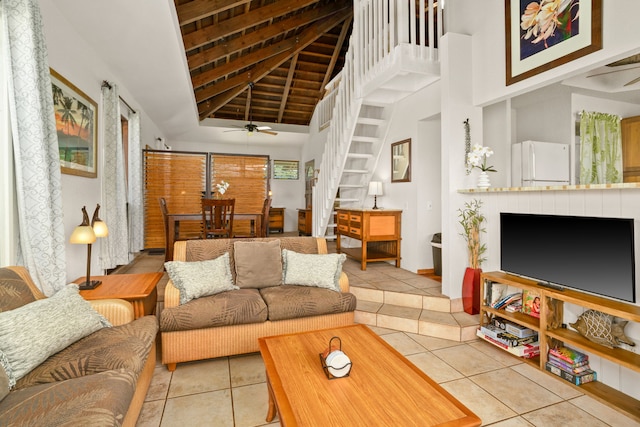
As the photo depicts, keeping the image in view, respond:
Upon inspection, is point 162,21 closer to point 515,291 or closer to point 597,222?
point 597,222

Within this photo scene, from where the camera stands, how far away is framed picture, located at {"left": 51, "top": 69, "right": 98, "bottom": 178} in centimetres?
281

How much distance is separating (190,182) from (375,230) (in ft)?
10.8

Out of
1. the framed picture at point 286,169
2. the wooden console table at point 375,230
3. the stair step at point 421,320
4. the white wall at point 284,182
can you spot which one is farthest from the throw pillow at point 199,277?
the framed picture at point 286,169

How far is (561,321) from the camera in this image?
101 inches

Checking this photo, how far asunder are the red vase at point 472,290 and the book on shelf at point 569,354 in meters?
0.78

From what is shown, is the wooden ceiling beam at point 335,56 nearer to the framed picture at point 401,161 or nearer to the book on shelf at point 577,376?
the framed picture at point 401,161

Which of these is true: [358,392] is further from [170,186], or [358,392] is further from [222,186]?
[170,186]

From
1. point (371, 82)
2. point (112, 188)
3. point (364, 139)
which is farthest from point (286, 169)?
A: point (112, 188)

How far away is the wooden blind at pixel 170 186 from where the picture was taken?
5.44 metres

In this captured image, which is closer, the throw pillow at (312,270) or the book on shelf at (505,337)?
the book on shelf at (505,337)

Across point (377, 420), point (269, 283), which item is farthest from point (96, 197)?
point (377, 420)

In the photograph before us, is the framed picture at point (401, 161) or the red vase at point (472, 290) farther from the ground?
the framed picture at point (401, 161)

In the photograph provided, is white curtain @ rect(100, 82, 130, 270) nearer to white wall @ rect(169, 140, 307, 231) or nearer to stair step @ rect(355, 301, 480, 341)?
stair step @ rect(355, 301, 480, 341)

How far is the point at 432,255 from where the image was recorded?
457 cm
